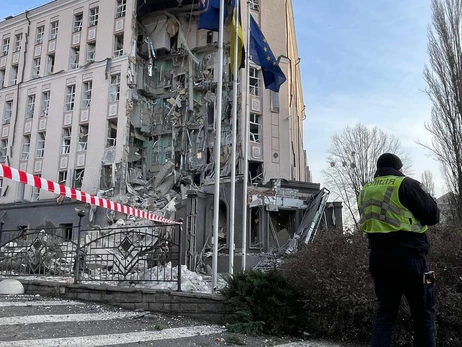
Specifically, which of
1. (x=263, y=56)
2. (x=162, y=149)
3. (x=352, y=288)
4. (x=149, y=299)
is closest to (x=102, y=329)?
(x=149, y=299)

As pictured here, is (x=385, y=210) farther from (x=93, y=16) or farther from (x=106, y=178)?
Result: (x=93, y=16)

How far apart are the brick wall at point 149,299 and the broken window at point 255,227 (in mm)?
13843

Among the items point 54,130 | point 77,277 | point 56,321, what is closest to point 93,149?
point 54,130

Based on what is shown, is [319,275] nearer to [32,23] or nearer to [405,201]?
[405,201]

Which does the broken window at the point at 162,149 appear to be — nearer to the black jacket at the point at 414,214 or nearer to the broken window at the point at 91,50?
the broken window at the point at 91,50

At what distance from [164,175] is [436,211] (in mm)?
24992

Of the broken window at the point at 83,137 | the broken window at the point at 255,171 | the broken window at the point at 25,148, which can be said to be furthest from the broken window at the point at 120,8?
the broken window at the point at 255,171

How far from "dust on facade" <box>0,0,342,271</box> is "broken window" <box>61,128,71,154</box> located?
83 millimetres

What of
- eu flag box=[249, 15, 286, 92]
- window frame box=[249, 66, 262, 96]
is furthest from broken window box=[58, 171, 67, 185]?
eu flag box=[249, 15, 286, 92]

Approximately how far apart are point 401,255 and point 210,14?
7.04 meters

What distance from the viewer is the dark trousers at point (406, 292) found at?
366 centimetres

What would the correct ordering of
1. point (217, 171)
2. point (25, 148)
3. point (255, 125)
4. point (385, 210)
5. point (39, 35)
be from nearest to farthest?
point (385, 210) → point (217, 171) → point (255, 125) → point (25, 148) → point (39, 35)

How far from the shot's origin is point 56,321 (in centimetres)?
597

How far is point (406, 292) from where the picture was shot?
3762mm
